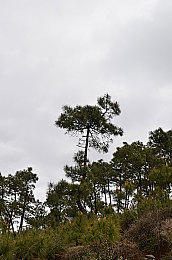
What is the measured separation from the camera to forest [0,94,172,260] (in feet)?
15.6

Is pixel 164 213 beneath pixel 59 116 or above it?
beneath

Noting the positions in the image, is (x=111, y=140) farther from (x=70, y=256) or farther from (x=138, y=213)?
(x=70, y=256)

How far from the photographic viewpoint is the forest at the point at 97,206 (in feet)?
15.6

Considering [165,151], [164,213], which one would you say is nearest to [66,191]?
[164,213]

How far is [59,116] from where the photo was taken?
11750mm

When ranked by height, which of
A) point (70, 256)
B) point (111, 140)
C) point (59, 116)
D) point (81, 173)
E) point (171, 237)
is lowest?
point (70, 256)

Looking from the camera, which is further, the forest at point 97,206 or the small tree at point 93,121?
the small tree at point 93,121

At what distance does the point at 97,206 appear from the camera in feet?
53.7

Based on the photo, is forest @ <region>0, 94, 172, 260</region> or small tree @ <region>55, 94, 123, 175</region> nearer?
forest @ <region>0, 94, 172, 260</region>

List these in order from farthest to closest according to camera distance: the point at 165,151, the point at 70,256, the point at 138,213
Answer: the point at 165,151 → the point at 138,213 → the point at 70,256

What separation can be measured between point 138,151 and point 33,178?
955 centimetres

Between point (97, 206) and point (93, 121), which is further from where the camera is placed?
point (97, 206)

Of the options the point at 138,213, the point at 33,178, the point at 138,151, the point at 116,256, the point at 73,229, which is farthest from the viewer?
the point at 33,178

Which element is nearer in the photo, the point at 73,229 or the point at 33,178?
the point at 73,229
